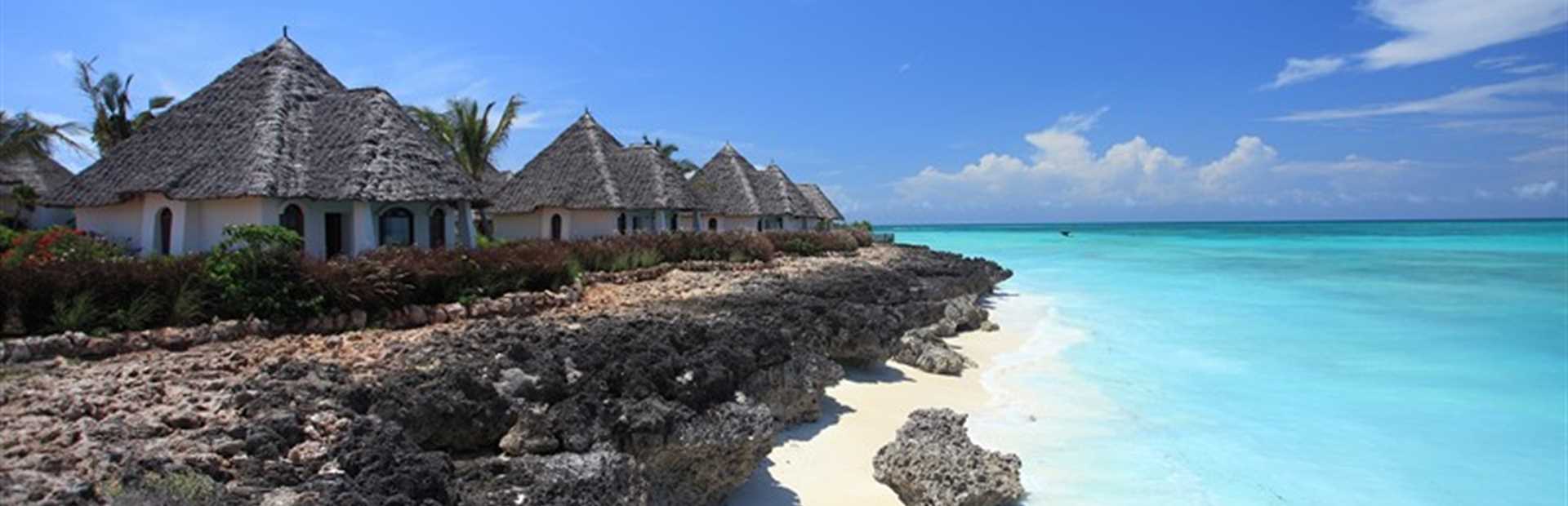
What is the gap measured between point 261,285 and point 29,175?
26.0 meters

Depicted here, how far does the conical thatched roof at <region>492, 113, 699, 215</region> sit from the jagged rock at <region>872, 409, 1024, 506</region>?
1654 centimetres

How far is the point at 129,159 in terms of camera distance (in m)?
14.8

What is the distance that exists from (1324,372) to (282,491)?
1724 centimetres

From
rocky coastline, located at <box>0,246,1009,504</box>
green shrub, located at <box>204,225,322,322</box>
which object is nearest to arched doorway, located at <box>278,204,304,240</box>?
green shrub, located at <box>204,225,322,322</box>

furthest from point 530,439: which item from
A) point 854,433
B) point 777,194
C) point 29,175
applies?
point 777,194

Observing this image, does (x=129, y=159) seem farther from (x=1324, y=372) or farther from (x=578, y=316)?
(x=1324, y=372)

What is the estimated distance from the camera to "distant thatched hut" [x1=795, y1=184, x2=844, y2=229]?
44.2m

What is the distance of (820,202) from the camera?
46906mm

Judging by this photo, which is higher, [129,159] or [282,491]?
[129,159]

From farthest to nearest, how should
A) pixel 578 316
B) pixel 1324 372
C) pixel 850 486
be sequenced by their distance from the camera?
pixel 1324 372 < pixel 578 316 < pixel 850 486

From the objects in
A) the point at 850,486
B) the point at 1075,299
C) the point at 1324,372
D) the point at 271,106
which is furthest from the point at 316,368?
the point at 1075,299

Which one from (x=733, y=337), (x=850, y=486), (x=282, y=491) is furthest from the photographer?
(x=733, y=337)

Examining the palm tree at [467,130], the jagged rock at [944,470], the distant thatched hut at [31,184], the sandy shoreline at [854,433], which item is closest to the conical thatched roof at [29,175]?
the distant thatched hut at [31,184]

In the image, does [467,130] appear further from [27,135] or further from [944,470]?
[944,470]
